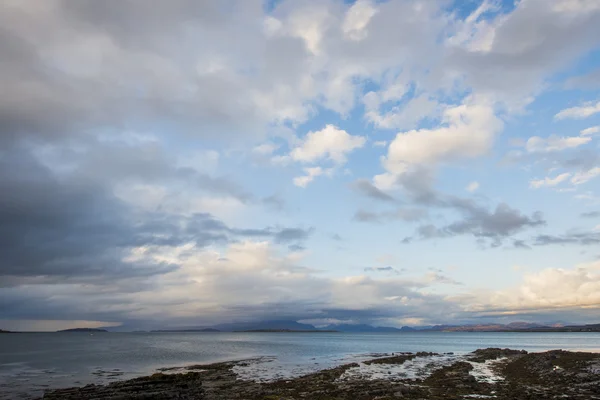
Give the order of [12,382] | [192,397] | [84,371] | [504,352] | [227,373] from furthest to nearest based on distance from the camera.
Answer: [504,352]
[84,371]
[227,373]
[12,382]
[192,397]

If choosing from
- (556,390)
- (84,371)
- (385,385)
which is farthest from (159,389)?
(556,390)

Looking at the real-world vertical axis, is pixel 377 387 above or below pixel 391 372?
above

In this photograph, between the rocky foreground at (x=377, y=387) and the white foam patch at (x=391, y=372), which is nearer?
the rocky foreground at (x=377, y=387)

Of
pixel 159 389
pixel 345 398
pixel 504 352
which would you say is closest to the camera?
pixel 345 398

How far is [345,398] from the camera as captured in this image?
1515 inches

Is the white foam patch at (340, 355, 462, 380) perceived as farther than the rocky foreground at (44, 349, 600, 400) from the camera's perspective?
Yes

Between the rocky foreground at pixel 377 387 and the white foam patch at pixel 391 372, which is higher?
the rocky foreground at pixel 377 387

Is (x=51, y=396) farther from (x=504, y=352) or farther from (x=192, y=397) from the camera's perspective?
(x=504, y=352)

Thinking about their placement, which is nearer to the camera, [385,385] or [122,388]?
[385,385]

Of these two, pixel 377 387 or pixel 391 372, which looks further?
pixel 391 372

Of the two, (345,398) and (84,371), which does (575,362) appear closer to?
(345,398)

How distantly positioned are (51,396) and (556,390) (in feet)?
174

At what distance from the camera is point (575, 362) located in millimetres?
61562

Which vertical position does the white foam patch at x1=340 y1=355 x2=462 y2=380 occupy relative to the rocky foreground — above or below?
below
